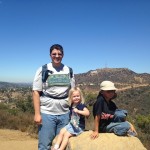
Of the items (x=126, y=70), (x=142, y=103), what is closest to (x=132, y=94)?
(x=142, y=103)

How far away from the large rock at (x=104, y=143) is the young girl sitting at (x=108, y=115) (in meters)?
0.09

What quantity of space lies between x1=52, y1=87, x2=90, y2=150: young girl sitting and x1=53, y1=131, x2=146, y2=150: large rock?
129 mm

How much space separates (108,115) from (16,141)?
4.67 metres

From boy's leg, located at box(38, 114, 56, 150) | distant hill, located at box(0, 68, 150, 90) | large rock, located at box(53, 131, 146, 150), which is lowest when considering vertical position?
large rock, located at box(53, 131, 146, 150)

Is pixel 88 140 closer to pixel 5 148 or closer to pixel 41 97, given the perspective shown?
pixel 41 97

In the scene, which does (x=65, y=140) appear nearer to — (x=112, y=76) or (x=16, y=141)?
(x=16, y=141)

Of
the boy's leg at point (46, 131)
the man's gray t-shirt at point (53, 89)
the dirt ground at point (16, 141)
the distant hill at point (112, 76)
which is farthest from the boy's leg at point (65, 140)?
the distant hill at point (112, 76)

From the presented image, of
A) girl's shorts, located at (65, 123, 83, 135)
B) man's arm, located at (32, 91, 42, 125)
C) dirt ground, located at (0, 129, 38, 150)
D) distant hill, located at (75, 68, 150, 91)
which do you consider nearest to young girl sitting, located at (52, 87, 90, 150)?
girl's shorts, located at (65, 123, 83, 135)

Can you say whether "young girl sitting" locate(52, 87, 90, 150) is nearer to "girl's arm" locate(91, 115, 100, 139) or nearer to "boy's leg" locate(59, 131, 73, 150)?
"boy's leg" locate(59, 131, 73, 150)

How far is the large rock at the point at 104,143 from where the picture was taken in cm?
448

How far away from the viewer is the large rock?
4484 millimetres

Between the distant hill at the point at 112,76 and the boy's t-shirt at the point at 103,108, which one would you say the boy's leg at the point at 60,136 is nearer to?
the boy's t-shirt at the point at 103,108

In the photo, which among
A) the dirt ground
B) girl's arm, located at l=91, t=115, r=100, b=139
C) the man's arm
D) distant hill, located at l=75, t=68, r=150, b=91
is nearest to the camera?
the man's arm

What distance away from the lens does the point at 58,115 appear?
440cm
